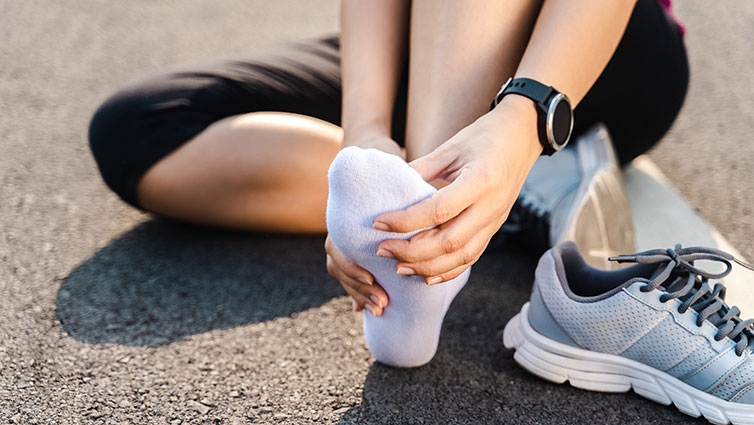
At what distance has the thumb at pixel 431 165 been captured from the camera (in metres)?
Result: 0.75

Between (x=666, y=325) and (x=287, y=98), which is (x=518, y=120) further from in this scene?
(x=287, y=98)

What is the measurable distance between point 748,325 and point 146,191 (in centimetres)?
Answer: 97

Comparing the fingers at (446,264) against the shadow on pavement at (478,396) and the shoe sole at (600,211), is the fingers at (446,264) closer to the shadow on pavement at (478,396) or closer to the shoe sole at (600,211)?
the shadow on pavement at (478,396)

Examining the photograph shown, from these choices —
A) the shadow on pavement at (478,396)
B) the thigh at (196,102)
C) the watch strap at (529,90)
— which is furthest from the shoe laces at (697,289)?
the thigh at (196,102)

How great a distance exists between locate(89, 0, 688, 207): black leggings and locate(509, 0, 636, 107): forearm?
308mm

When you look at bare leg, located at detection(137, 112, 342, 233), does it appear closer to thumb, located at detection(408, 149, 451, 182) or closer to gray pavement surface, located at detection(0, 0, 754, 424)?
gray pavement surface, located at detection(0, 0, 754, 424)

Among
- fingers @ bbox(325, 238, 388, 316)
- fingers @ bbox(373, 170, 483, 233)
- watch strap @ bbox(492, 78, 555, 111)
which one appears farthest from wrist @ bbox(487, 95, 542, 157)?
fingers @ bbox(325, 238, 388, 316)

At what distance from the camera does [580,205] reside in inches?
43.0

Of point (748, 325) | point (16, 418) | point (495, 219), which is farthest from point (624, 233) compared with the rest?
point (16, 418)

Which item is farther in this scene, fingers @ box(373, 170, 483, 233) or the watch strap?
the watch strap

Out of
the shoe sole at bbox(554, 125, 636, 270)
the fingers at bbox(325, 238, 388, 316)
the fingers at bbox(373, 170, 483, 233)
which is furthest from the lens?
the shoe sole at bbox(554, 125, 636, 270)

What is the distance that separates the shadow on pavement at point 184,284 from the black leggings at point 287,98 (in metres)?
0.12

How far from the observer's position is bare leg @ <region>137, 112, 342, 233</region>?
1138mm

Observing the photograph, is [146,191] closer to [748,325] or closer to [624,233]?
[624,233]
